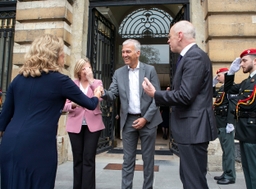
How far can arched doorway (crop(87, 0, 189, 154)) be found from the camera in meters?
6.14

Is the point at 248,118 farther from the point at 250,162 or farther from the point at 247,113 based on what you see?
the point at 250,162

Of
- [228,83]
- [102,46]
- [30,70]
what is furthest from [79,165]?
[102,46]

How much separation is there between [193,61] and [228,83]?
1.41m

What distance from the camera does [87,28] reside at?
6.08m

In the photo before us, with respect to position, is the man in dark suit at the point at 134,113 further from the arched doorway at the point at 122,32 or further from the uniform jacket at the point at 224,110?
the arched doorway at the point at 122,32

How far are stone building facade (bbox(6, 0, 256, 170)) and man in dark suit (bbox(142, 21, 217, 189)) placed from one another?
10.3 ft

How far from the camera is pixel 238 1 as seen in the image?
5.12 metres

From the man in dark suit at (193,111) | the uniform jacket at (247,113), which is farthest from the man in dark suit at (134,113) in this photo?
the uniform jacket at (247,113)

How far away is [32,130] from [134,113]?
1622 millimetres

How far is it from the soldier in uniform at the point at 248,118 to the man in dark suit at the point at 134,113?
3.51ft

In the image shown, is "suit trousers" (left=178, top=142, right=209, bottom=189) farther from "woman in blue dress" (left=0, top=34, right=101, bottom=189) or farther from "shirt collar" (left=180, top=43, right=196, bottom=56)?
"woman in blue dress" (left=0, top=34, right=101, bottom=189)

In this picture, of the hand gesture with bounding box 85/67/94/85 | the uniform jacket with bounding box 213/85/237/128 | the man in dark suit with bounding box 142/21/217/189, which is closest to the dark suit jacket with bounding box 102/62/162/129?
the hand gesture with bounding box 85/67/94/85

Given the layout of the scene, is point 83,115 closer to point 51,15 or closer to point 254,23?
point 51,15

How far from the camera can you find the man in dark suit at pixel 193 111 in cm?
201
